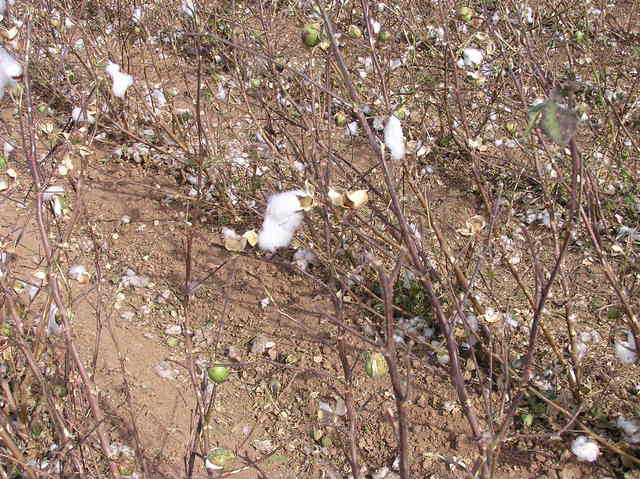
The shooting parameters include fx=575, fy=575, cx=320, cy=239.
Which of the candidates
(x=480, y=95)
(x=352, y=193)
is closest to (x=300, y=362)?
(x=352, y=193)

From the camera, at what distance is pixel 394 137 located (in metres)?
1.30

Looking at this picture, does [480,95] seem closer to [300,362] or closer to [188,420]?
[300,362]

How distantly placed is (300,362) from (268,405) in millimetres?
193

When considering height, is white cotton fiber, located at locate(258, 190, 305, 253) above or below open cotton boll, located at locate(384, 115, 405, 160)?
below

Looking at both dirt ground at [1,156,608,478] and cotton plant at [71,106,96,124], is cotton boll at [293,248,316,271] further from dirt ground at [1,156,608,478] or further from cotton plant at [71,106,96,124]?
cotton plant at [71,106,96,124]

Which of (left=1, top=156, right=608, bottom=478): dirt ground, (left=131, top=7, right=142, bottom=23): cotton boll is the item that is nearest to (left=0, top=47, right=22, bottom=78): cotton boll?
(left=1, top=156, right=608, bottom=478): dirt ground

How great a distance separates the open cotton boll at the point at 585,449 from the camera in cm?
167

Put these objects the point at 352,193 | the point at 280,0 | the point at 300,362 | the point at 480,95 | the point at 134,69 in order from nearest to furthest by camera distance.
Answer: the point at 352,193
the point at 300,362
the point at 480,95
the point at 134,69
the point at 280,0

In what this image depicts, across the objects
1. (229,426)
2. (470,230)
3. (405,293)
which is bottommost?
(229,426)

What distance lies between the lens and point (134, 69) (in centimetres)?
356

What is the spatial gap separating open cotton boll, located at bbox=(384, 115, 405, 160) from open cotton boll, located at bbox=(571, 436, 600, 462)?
103cm

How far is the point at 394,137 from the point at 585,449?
110cm

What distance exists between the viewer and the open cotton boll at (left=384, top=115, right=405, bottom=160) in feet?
4.19

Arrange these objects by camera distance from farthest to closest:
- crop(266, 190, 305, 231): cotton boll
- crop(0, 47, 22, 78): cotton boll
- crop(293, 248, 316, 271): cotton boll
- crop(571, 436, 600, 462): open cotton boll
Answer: crop(293, 248, 316, 271): cotton boll < crop(571, 436, 600, 462): open cotton boll < crop(0, 47, 22, 78): cotton boll < crop(266, 190, 305, 231): cotton boll
